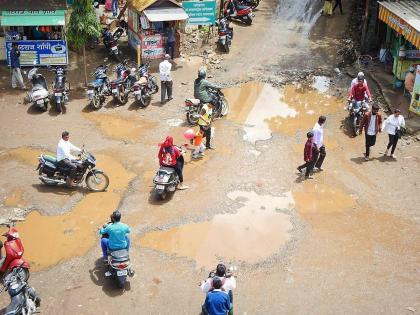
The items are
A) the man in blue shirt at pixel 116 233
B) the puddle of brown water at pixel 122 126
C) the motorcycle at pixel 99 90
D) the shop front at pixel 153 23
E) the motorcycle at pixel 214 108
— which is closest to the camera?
the man in blue shirt at pixel 116 233

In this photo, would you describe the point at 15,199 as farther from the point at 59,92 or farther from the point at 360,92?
the point at 360,92

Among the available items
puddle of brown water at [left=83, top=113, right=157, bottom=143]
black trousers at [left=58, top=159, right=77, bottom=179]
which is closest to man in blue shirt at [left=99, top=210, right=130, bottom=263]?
black trousers at [left=58, top=159, right=77, bottom=179]

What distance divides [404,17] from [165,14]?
8.18 meters

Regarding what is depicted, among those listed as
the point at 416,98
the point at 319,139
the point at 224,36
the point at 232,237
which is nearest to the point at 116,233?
the point at 232,237

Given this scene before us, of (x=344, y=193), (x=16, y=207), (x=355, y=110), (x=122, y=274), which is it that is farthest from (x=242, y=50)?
(x=122, y=274)

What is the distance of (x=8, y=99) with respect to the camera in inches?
680

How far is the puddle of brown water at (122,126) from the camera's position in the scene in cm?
1478

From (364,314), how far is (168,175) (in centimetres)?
488

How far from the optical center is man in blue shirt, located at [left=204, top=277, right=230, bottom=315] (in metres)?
7.17

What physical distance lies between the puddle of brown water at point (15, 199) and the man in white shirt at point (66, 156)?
1041mm

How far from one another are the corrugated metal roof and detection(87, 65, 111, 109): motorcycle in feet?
31.5

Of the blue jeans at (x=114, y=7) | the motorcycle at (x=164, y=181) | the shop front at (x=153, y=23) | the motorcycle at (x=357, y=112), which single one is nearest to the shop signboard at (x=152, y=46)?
the shop front at (x=153, y=23)

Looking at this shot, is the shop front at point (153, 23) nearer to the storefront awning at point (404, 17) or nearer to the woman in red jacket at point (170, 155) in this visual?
the storefront awning at point (404, 17)

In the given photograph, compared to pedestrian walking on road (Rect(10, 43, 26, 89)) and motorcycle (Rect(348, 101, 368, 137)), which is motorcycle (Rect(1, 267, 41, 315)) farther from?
pedestrian walking on road (Rect(10, 43, 26, 89))
